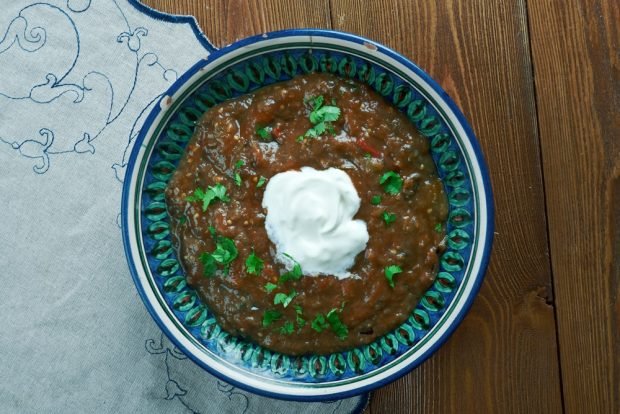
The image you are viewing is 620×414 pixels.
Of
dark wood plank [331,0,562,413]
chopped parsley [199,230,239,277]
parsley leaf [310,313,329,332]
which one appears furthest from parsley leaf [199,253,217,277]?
dark wood plank [331,0,562,413]

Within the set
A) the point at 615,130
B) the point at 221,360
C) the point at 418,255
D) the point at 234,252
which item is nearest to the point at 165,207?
the point at 234,252

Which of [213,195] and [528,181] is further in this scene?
[528,181]

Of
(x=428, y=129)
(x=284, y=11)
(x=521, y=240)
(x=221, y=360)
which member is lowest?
(x=221, y=360)

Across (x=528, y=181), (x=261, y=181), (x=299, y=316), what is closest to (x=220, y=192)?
(x=261, y=181)

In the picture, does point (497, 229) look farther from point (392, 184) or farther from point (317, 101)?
point (317, 101)

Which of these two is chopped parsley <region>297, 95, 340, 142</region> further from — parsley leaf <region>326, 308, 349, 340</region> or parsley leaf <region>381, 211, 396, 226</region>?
parsley leaf <region>326, 308, 349, 340</region>

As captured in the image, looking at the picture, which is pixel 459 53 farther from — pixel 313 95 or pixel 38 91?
pixel 38 91

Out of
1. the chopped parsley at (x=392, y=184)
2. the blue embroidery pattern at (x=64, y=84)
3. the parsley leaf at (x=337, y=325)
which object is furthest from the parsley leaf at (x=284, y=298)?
the blue embroidery pattern at (x=64, y=84)
